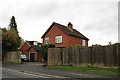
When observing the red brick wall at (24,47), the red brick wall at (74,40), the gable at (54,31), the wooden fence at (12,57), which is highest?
the gable at (54,31)

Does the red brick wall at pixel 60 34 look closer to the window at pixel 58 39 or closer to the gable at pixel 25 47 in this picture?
the window at pixel 58 39

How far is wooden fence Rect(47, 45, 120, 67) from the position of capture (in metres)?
23.6

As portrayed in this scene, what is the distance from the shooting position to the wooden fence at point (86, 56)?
23.6 m

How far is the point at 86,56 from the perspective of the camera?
2627 centimetres

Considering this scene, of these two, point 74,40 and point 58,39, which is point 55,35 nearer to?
point 58,39

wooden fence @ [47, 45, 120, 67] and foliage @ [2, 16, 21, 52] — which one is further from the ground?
foliage @ [2, 16, 21, 52]

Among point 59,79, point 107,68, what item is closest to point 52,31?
point 107,68

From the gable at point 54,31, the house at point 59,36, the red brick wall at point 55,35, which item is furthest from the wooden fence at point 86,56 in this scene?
the gable at point 54,31

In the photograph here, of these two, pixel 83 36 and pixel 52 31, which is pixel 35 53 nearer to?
pixel 52 31

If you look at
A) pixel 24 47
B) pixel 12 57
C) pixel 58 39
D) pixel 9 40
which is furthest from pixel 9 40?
pixel 24 47

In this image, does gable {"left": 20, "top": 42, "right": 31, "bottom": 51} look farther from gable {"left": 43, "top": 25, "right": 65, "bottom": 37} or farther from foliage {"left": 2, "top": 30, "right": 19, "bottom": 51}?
foliage {"left": 2, "top": 30, "right": 19, "bottom": 51}

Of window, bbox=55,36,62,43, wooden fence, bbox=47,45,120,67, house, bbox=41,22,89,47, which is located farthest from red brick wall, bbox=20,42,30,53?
wooden fence, bbox=47,45,120,67

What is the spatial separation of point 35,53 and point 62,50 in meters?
25.5

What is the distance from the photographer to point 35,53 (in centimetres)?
5416
